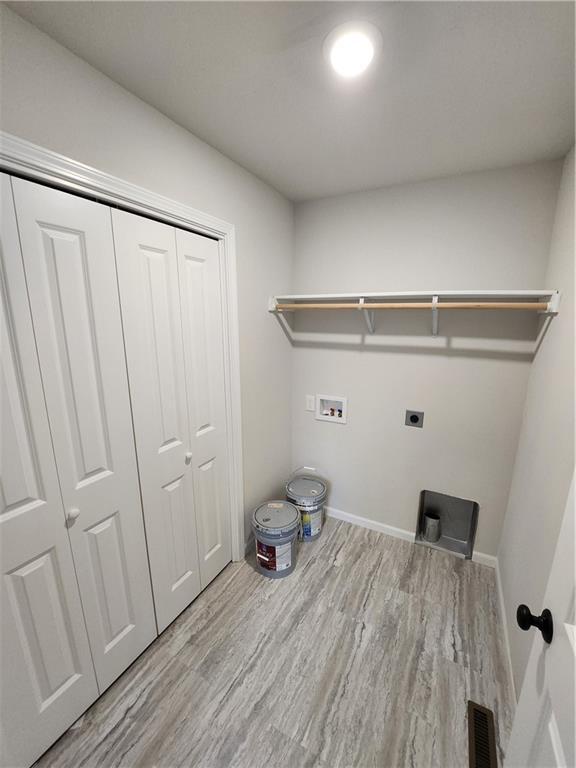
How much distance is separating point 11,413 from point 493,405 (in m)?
2.33

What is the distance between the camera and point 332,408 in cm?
244

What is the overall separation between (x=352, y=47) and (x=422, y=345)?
4.97ft

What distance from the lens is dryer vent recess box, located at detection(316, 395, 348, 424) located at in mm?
2367

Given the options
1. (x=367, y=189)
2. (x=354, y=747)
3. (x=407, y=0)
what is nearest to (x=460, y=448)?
(x=354, y=747)

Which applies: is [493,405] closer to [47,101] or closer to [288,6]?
[288,6]

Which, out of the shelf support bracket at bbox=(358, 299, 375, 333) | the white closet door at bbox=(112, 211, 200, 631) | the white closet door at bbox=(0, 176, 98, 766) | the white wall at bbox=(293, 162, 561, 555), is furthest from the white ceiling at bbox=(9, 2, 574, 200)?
the shelf support bracket at bbox=(358, 299, 375, 333)

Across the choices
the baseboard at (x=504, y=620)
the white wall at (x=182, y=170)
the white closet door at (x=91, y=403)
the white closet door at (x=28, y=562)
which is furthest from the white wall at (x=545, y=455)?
the white closet door at (x=28, y=562)

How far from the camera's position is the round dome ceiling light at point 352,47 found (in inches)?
34.9

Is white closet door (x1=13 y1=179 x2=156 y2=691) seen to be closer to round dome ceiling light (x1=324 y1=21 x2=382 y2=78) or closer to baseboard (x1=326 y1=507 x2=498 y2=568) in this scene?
round dome ceiling light (x1=324 y1=21 x2=382 y2=78)

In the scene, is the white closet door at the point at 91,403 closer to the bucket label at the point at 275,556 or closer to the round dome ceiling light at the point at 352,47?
the bucket label at the point at 275,556

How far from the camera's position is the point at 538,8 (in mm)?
808

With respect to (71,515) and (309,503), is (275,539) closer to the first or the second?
(309,503)

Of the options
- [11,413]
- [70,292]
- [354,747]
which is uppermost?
[70,292]

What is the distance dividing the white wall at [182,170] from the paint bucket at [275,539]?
224 millimetres
